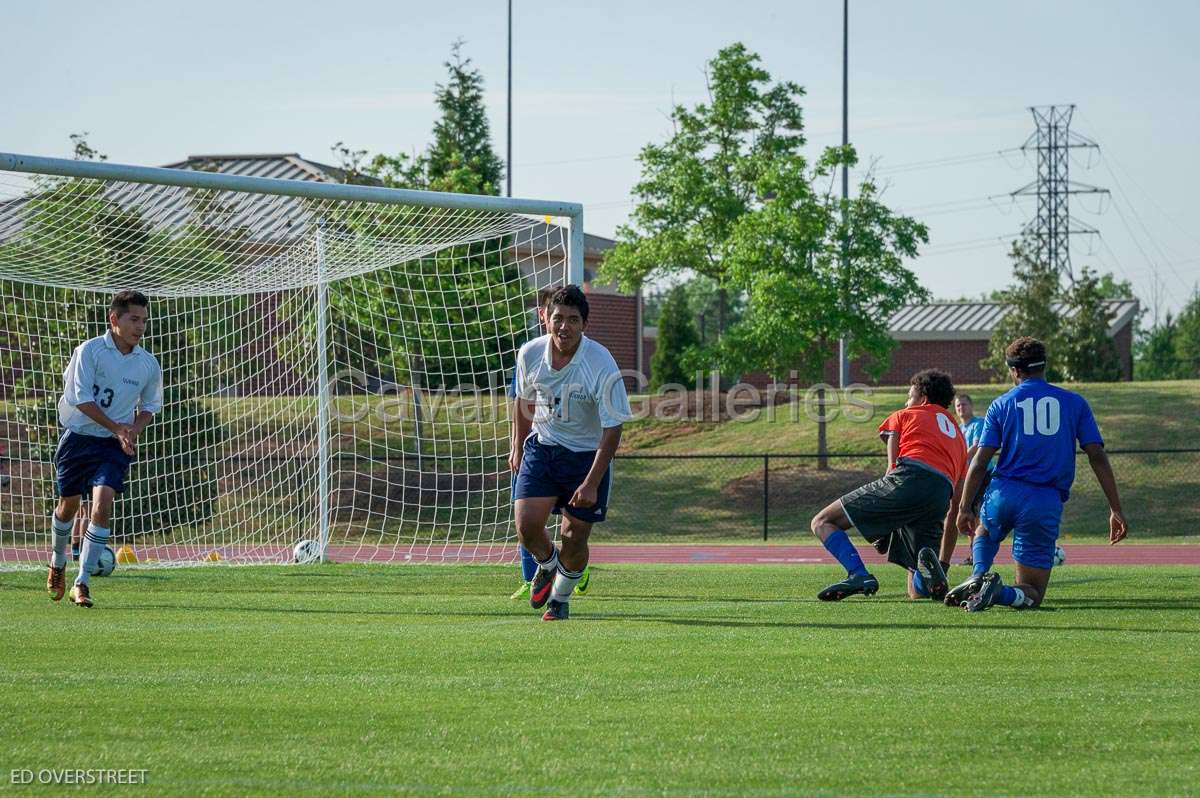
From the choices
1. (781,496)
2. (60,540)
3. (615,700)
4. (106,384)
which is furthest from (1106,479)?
(781,496)

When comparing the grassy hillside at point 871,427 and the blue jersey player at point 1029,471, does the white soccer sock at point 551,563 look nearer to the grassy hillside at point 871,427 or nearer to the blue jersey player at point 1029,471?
the blue jersey player at point 1029,471

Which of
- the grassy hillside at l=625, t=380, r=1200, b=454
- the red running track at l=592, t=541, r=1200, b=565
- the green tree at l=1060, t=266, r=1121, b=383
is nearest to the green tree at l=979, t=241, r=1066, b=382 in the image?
the green tree at l=1060, t=266, r=1121, b=383

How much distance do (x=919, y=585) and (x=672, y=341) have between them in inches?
1264

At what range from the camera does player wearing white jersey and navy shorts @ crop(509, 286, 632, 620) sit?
8.34m

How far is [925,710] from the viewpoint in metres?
5.15

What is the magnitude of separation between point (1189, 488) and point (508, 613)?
68.1 feet

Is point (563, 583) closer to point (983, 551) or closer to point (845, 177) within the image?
point (983, 551)

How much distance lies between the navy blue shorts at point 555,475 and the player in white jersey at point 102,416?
10.1 feet

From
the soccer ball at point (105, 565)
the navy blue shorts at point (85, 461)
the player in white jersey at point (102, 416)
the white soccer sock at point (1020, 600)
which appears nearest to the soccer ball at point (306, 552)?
the soccer ball at point (105, 565)

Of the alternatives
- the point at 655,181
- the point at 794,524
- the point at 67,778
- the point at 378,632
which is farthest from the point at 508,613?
the point at 655,181

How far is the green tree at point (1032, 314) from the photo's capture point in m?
42.1

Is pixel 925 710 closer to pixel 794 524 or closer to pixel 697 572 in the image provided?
pixel 697 572

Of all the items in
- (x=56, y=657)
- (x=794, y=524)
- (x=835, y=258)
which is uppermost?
(x=835, y=258)

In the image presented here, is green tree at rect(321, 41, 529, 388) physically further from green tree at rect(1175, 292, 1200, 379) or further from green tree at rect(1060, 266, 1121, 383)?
green tree at rect(1175, 292, 1200, 379)
